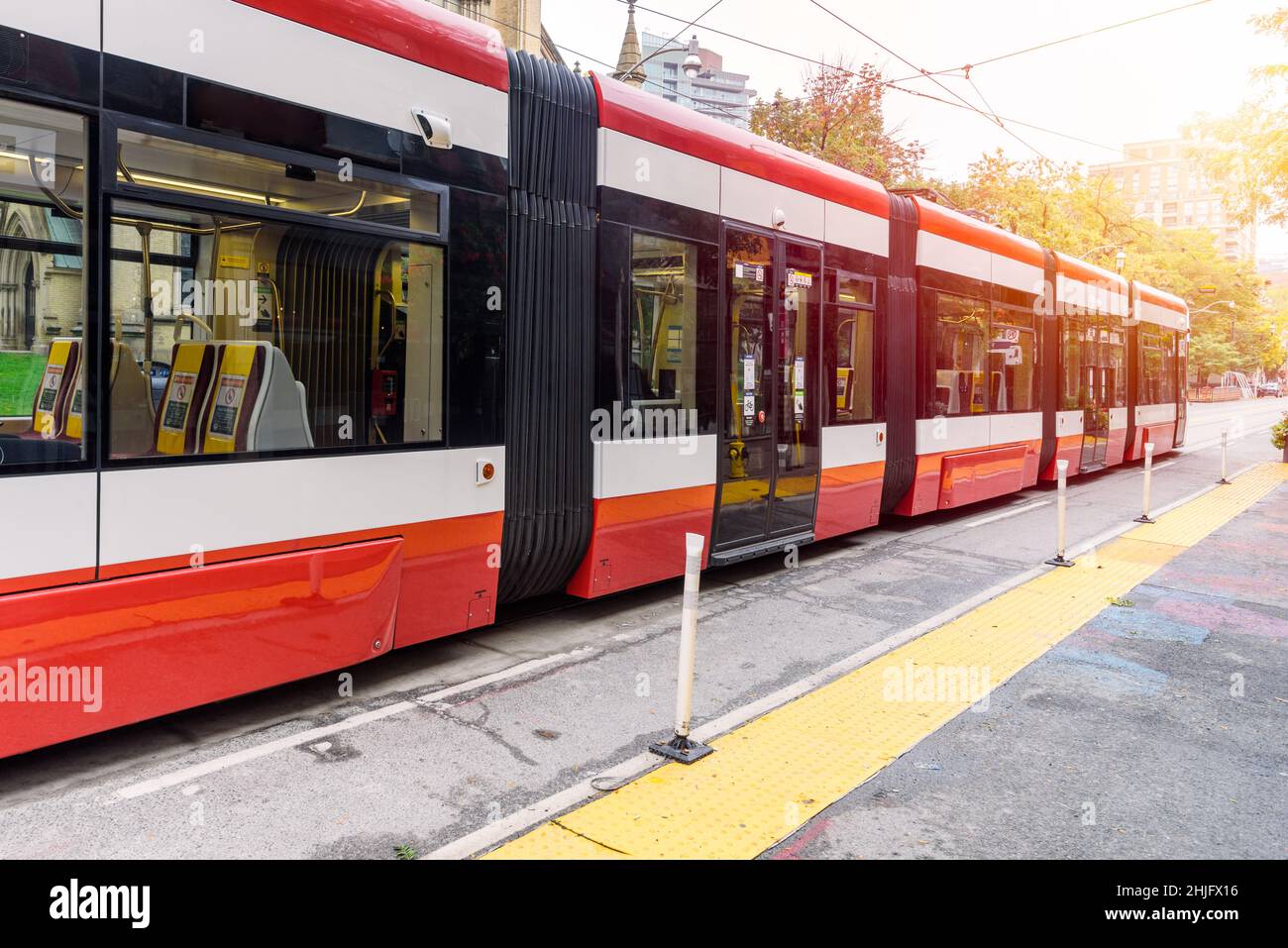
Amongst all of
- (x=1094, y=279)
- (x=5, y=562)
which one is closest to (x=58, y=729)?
(x=5, y=562)

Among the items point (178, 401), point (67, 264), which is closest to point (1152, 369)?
point (178, 401)

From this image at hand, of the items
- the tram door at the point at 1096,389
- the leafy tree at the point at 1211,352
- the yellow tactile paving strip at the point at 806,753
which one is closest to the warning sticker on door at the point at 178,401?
the yellow tactile paving strip at the point at 806,753

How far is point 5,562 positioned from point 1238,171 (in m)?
24.4

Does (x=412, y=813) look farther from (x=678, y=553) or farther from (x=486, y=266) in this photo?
(x=678, y=553)

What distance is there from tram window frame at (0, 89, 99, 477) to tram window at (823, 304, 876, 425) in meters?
6.67

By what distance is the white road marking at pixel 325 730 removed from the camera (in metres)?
4.11

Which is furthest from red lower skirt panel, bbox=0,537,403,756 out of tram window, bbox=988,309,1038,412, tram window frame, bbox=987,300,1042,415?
tram window, bbox=988,309,1038,412

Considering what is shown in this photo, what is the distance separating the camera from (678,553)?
7496 mm

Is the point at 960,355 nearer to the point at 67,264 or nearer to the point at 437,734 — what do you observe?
the point at 437,734

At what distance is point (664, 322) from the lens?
721 cm

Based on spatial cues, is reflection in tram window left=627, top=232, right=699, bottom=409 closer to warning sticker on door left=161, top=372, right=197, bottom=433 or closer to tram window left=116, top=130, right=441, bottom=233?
tram window left=116, top=130, right=441, bottom=233

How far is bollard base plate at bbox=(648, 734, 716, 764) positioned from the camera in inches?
181

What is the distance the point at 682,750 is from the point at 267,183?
3.47m
